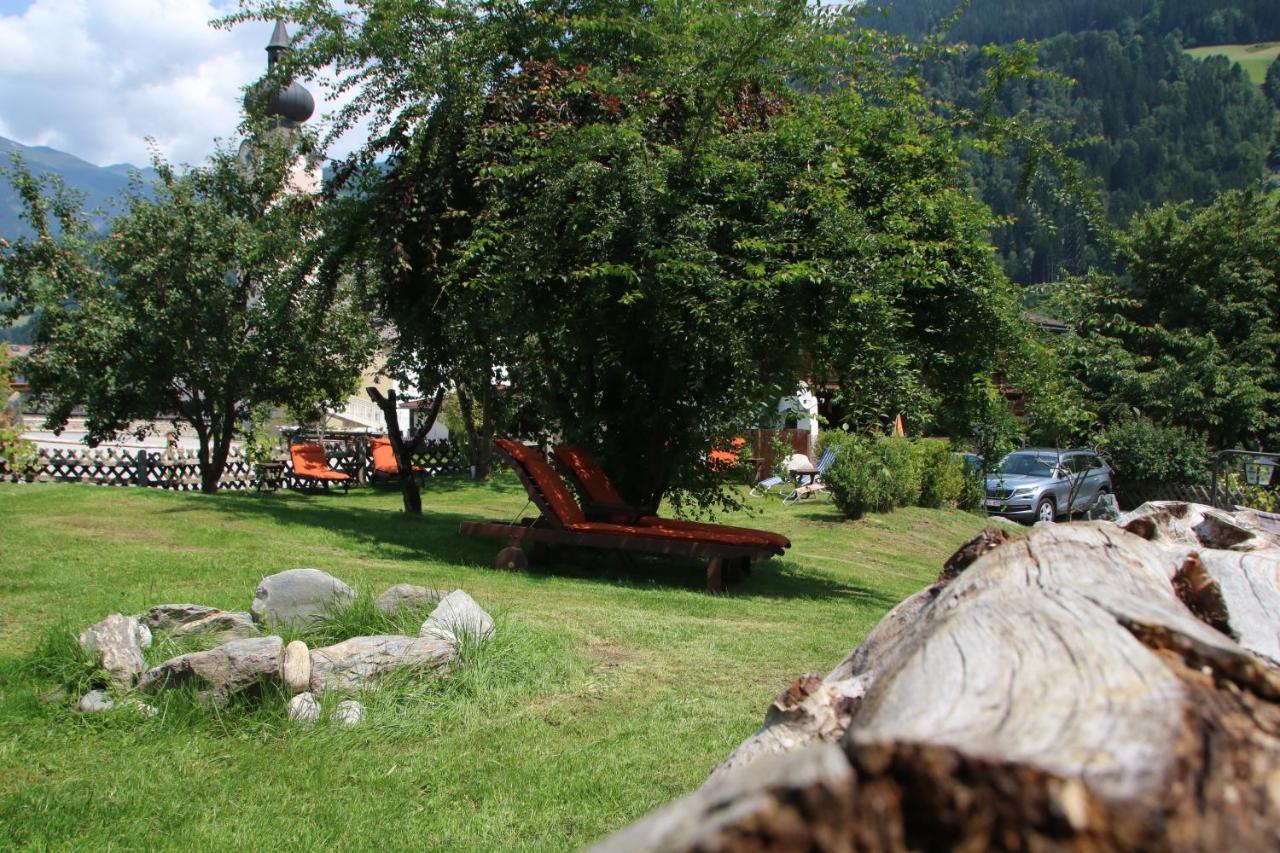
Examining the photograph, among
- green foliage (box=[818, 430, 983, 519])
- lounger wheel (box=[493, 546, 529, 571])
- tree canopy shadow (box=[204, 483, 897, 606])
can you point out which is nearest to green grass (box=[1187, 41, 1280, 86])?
green foliage (box=[818, 430, 983, 519])

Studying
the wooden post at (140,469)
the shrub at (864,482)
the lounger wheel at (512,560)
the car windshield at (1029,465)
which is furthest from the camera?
the car windshield at (1029,465)

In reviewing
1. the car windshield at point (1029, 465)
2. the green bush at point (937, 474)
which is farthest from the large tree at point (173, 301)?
the car windshield at point (1029, 465)

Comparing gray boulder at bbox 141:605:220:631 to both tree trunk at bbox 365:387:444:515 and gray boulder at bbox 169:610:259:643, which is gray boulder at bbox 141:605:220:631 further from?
tree trunk at bbox 365:387:444:515

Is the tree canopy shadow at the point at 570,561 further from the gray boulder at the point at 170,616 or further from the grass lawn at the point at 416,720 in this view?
the gray boulder at the point at 170,616

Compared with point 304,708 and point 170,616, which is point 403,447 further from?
point 304,708

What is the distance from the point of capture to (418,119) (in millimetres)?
13508

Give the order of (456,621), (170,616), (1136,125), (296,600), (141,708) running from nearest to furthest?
1. (141,708)
2. (170,616)
3. (456,621)
4. (296,600)
5. (1136,125)

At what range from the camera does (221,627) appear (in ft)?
19.2

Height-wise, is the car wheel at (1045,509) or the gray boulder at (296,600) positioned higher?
the gray boulder at (296,600)

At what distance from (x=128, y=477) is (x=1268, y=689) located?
73.7ft

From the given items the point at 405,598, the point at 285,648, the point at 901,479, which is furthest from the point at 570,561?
the point at 901,479

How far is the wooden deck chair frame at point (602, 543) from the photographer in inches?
410

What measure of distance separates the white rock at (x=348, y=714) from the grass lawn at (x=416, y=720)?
0.07m

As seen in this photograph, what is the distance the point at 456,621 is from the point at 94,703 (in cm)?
185
